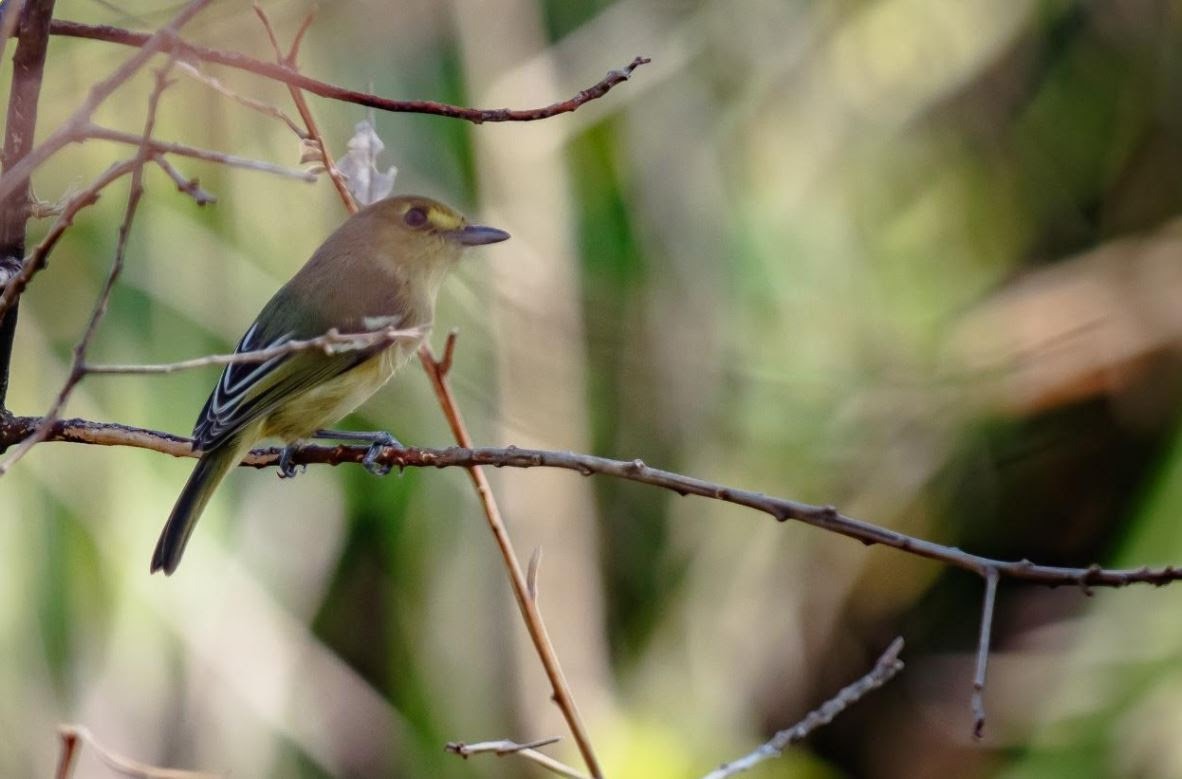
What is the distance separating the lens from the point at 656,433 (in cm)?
575

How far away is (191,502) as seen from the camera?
112 inches

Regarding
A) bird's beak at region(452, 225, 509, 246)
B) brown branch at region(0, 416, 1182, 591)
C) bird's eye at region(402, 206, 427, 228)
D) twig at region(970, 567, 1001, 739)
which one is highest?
bird's eye at region(402, 206, 427, 228)

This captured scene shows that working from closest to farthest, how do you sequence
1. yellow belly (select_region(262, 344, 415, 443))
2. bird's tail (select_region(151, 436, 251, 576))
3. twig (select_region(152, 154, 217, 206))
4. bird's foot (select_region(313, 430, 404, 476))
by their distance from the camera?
twig (select_region(152, 154, 217, 206)) → bird's foot (select_region(313, 430, 404, 476)) → bird's tail (select_region(151, 436, 251, 576)) → yellow belly (select_region(262, 344, 415, 443))

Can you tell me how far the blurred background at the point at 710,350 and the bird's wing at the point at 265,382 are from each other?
167cm

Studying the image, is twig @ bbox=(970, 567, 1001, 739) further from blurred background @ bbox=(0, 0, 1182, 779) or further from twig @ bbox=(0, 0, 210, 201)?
blurred background @ bbox=(0, 0, 1182, 779)

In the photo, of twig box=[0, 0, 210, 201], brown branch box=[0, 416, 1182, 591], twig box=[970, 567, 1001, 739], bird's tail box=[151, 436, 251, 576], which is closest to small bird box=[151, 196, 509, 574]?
bird's tail box=[151, 436, 251, 576]

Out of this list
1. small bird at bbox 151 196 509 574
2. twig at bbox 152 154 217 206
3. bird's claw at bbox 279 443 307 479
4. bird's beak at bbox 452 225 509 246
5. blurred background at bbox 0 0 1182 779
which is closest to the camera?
twig at bbox 152 154 217 206

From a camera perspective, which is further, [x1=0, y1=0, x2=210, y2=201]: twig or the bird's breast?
the bird's breast

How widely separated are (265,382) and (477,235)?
0.87 metres

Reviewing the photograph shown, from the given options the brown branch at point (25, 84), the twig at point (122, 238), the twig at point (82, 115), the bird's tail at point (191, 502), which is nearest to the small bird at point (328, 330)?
the bird's tail at point (191, 502)

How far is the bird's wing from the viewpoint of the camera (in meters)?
2.92

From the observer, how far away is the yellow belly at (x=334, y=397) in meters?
3.16

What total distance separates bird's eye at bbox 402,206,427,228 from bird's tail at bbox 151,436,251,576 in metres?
1.03

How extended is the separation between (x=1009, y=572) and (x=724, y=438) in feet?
12.5
